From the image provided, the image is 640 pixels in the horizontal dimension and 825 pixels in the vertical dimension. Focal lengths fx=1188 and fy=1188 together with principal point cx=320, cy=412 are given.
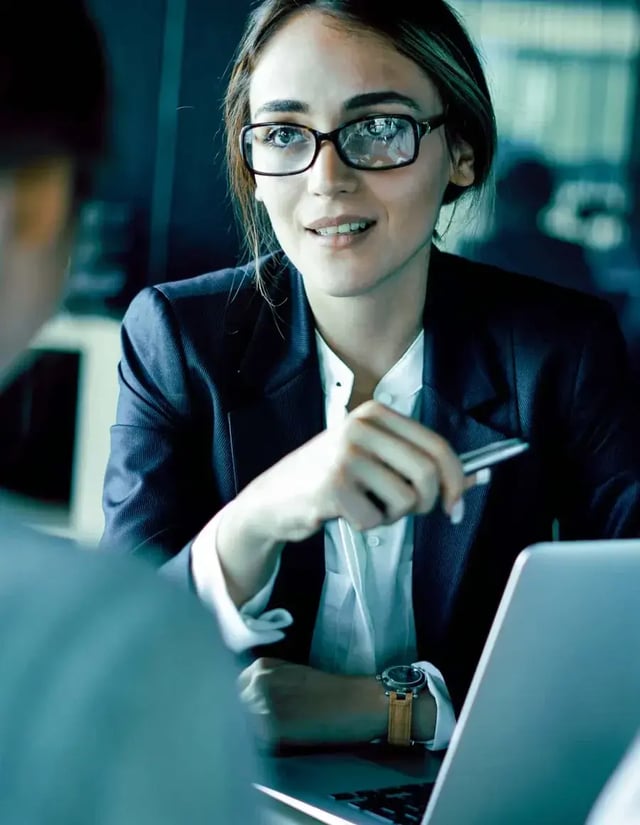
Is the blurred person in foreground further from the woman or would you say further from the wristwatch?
the woman

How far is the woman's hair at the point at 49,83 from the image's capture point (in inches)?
19.5

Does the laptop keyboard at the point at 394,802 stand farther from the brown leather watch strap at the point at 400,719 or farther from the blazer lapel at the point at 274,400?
the blazer lapel at the point at 274,400

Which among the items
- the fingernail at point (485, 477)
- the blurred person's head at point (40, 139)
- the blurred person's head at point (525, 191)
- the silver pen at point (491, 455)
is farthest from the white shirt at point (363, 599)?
the blurred person's head at point (525, 191)

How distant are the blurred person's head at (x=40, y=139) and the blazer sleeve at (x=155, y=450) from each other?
1.13 metres

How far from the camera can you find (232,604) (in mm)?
1422

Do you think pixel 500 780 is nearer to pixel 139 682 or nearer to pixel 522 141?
pixel 139 682

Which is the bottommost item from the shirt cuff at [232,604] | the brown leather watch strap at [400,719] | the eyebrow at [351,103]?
the brown leather watch strap at [400,719]

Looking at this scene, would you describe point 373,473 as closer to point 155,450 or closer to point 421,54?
point 155,450

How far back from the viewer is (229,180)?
2152 millimetres

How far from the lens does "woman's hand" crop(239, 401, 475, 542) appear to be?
1232 millimetres

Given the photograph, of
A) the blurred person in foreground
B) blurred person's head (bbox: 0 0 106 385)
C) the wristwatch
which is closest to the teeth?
the wristwatch

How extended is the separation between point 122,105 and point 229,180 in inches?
62.1

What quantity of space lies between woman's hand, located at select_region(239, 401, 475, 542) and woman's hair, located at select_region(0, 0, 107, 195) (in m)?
0.74

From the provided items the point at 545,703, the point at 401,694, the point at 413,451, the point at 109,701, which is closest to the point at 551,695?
the point at 545,703
